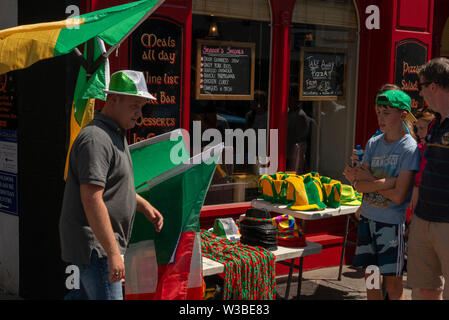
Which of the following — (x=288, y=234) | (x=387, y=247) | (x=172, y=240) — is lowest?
(x=288, y=234)

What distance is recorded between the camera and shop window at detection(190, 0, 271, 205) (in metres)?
6.01

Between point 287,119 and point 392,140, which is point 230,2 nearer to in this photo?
point 287,119

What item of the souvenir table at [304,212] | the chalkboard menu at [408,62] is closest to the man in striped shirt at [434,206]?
the souvenir table at [304,212]

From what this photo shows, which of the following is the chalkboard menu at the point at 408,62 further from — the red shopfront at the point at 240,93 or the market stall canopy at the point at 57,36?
the market stall canopy at the point at 57,36

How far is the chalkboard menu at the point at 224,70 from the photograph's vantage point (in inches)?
237

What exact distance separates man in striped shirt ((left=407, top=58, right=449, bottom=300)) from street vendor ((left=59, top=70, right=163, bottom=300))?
1.84m

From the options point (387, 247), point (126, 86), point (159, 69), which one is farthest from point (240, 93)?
point (126, 86)

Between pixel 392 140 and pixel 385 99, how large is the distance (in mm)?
306

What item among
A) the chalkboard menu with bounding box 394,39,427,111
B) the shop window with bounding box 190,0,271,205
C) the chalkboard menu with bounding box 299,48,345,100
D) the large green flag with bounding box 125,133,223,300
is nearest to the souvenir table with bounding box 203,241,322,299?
the large green flag with bounding box 125,133,223,300

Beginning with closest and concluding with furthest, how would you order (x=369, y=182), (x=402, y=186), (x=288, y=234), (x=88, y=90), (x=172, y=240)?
(x=88, y=90) < (x=172, y=240) < (x=402, y=186) < (x=369, y=182) < (x=288, y=234)

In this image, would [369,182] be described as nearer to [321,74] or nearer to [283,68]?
[283,68]

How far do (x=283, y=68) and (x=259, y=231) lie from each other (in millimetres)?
2221

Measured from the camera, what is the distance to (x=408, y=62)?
7.36 m
